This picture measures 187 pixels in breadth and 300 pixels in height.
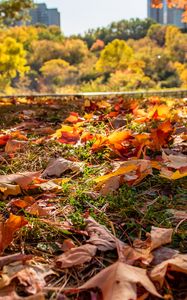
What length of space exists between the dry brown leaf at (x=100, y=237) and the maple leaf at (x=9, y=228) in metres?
0.16

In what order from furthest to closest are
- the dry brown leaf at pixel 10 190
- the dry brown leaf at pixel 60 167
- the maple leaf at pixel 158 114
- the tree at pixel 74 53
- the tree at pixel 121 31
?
the tree at pixel 121 31 → the tree at pixel 74 53 → the maple leaf at pixel 158 114 → the dry brown leaf at pixel 60 167 → the dry brown leaf at pixel 10 190

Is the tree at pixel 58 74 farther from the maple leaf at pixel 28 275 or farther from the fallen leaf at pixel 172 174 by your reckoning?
the maple leaf at pixel 28 275

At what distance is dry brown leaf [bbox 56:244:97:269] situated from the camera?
836 millimetres

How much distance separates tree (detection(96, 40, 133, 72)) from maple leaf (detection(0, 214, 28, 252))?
31.8 metres

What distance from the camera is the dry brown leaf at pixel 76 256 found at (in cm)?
84

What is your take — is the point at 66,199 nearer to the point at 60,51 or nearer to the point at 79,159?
the point at 79,159

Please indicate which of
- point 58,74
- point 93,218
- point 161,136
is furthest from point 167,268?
point 58,74

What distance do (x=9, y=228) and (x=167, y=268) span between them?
39cm

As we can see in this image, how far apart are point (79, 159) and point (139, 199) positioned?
0.49 m

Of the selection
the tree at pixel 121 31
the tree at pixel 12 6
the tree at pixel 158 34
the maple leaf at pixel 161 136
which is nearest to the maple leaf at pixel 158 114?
the maple leaf at pixel 161 136

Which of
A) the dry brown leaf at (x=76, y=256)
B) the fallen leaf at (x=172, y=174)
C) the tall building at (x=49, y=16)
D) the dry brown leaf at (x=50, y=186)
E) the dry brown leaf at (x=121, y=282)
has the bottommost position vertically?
the dry brown leaf at (x=50, y=186)

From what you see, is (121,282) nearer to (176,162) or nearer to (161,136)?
(176,162)

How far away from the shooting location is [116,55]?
106ft

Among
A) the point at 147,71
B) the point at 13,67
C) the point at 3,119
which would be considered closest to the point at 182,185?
the point at 3,119
